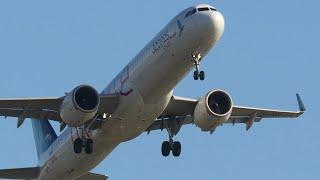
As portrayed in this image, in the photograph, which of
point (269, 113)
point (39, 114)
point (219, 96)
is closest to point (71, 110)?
point (39, 114)

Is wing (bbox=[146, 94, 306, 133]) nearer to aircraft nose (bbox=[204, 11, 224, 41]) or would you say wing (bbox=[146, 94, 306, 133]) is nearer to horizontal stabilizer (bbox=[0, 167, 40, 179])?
aircraft nose (bbox=[204, 11, 224, 41])

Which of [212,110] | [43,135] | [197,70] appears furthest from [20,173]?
[197,70]

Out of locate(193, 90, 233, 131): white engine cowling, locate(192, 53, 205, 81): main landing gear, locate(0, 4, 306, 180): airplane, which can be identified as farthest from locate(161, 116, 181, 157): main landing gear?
locate(192, 53, 205, 81): main landing gear

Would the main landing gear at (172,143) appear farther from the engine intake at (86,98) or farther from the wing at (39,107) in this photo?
the engine intake at (86,98)

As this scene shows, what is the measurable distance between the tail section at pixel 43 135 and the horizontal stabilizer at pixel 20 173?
151 centimetres

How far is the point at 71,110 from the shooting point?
49750 millimetres

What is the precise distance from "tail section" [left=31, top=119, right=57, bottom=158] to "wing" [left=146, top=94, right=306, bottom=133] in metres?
6.99

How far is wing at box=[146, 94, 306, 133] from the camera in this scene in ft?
177

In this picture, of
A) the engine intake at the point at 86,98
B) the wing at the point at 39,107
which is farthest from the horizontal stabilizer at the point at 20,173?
the engine intake at the point at 86,98

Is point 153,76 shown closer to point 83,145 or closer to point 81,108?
point 81,108

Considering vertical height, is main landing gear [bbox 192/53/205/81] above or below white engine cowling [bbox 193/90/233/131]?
above

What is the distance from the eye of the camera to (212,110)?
52812 millimetres

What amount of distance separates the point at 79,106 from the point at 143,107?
115 inches

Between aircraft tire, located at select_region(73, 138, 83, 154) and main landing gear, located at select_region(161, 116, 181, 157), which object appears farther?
main landing gear, located at select_region(161, 116, 181, 157)
